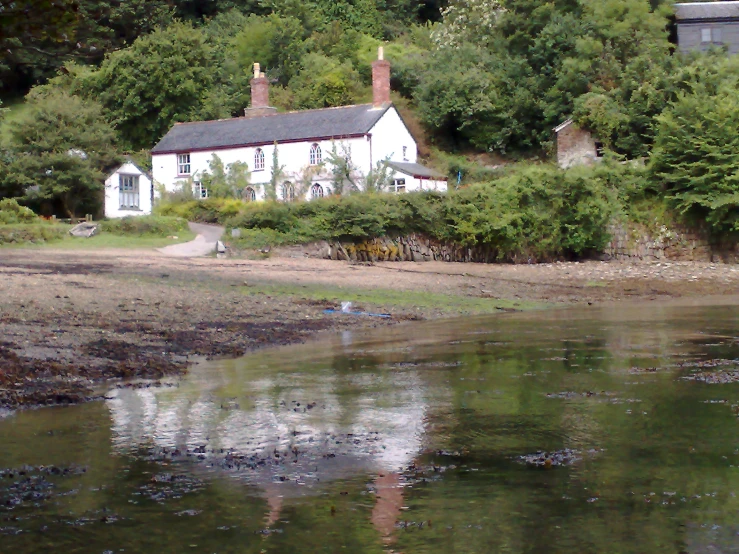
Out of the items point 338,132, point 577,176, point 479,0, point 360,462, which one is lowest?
point 360,462

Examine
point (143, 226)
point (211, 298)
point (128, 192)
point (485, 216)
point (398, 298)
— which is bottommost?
point (398, 298)

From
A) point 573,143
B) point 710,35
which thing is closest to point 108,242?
point 573,143

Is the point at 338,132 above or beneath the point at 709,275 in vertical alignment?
above

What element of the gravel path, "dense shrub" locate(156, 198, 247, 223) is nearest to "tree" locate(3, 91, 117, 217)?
"dense shrub" locate(156, 198, 247, 223)

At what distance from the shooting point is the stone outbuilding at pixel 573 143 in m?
53.1

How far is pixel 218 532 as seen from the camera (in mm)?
6801

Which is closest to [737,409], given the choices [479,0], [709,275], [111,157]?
[709,275]

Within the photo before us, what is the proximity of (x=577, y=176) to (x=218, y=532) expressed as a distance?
38.1 metres

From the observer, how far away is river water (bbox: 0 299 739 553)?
22.1ft

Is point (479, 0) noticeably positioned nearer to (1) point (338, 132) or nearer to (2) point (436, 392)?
(1) point (338, 132)

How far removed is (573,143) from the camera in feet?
176

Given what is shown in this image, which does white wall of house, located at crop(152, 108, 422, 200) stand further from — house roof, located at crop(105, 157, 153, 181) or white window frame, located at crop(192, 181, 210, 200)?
house roof, located at crop(105, 157, 153, 181)

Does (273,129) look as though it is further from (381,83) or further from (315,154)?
(381,83)

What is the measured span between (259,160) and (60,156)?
10902 mm
